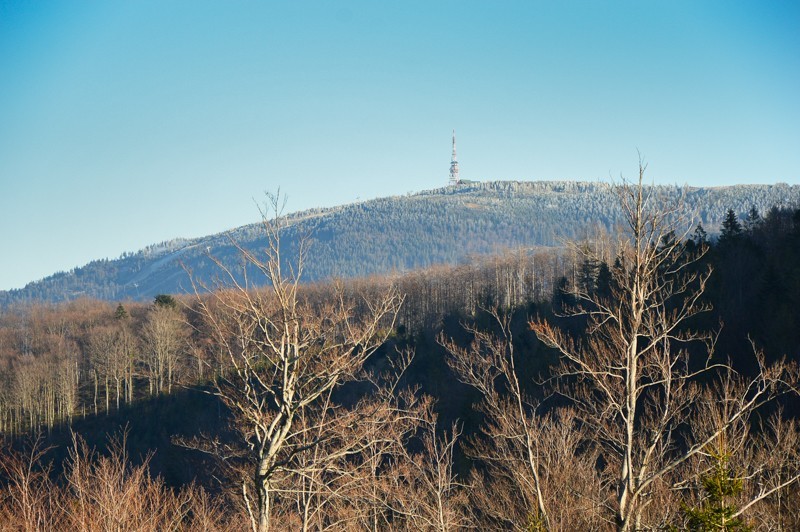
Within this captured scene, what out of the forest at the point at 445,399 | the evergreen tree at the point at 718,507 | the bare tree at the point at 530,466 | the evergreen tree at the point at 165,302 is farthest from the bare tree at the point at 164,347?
the evergreen tree at the point at 718,507

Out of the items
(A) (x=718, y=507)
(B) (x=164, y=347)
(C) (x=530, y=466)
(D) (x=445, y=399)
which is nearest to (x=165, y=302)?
(B) (x=164, y=347)

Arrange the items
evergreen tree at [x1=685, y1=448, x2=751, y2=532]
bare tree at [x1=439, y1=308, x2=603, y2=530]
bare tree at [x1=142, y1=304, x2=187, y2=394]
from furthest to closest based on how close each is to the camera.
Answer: bare tree at [x1=142, y1=304, x2=187, y2=394] < bare tree at [x1=439, y1=308, x2=603, y2=530] < evergreen tree at [x1=685, y1=448, x2=751, y2=532]

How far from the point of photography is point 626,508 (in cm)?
994

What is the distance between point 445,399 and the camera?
52.5m

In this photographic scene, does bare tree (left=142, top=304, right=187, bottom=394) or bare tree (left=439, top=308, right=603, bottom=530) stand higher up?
bare tree (left=439, top=308, right=603, bottom=530)

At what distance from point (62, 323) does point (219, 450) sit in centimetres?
11614

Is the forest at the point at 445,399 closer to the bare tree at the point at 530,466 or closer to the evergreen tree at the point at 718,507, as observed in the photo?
the evergreen tree at the point at 718,507

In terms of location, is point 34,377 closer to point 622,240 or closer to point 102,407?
point 102,407

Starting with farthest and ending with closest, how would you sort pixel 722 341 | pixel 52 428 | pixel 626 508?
pixel 52 428 < pixel 722 341 < pixel 626 508

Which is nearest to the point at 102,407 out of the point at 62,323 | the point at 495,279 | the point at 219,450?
the point at 62,323

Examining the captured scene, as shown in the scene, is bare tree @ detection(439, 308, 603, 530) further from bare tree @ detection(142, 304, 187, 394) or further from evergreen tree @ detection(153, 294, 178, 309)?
evergreen tree @ detection(153, 294, 178, 309)

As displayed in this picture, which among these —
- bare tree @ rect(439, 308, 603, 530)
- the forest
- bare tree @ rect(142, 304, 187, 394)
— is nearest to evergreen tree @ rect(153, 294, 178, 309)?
the forest

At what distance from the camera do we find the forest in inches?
416

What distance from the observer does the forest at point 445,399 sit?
10570mm
